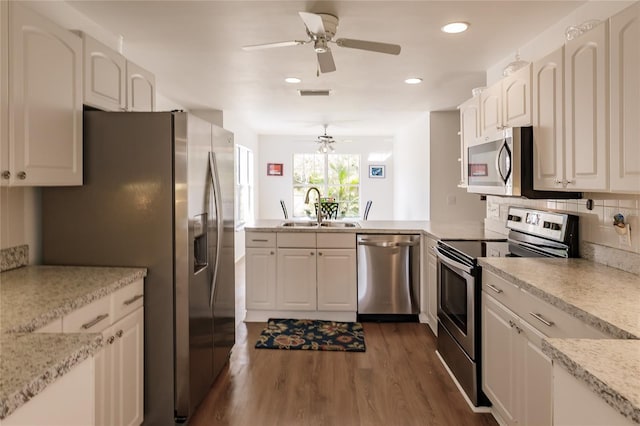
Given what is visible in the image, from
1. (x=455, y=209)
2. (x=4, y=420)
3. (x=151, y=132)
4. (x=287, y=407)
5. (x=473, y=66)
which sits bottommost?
(x=287, y=407)

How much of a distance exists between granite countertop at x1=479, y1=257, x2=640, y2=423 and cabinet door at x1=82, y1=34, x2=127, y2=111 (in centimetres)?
234

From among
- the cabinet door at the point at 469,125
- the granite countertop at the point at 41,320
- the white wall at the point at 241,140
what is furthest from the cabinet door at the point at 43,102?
the white wall at the point at 241,140

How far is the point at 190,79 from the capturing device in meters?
4.24

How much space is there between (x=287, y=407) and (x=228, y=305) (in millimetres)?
849

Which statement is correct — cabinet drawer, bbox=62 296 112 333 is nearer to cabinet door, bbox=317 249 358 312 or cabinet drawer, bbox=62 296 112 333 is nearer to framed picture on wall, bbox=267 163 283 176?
cabinet door, bbox=317 249 358 312

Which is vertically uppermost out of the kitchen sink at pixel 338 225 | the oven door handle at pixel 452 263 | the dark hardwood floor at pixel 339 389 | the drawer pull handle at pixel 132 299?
the kitchen sink at pixel 338 225

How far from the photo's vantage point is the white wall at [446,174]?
19.6ft

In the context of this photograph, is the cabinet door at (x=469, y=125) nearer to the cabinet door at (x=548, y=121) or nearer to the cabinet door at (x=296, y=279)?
the cabinet door at (x=548, y=121)

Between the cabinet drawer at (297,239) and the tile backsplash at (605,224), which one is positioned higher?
the tile backsplash at (605,224)

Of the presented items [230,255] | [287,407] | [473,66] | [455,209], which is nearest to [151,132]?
[230,255]

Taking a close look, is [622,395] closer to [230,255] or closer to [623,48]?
[623,48]

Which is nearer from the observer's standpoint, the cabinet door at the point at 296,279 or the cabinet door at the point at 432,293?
the cabinet door at the point at 432,293

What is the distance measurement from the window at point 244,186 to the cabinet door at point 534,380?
19.2ft

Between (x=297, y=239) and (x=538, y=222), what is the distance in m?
2.16
